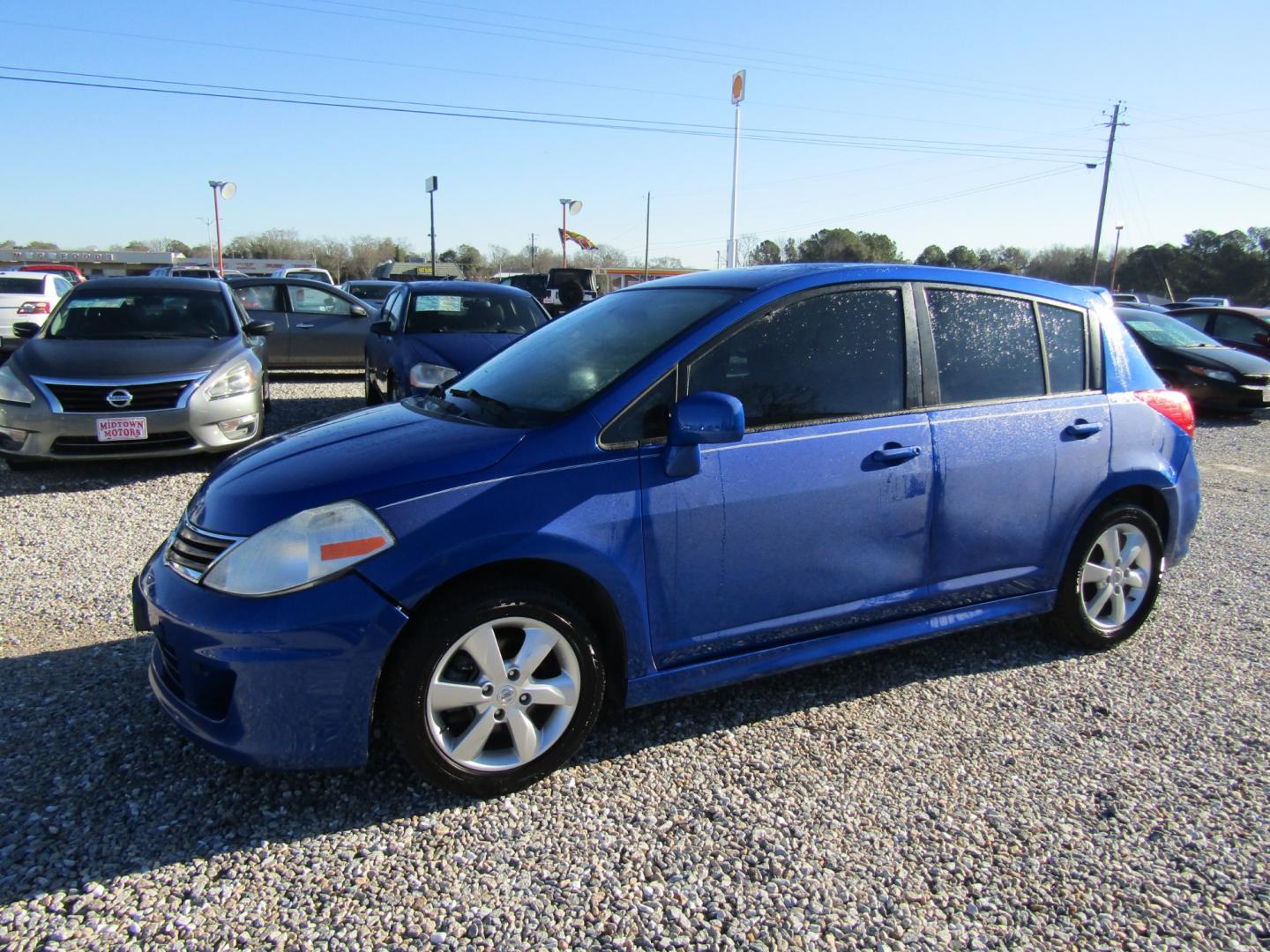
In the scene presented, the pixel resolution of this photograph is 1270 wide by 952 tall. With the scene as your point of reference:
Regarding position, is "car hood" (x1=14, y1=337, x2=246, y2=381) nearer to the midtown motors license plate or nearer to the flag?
the midtown motors license plate

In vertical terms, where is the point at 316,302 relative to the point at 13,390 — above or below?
above

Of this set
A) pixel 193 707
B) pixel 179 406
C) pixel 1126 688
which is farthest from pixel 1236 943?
pixel 179 406

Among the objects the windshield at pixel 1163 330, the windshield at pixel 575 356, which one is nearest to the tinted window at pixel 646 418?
the windshield at pixel 575 356

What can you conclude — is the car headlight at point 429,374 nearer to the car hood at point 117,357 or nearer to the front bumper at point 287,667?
the car hood at point 117,357

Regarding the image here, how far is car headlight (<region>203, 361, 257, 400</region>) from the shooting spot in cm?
664

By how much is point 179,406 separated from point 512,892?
17.8 feet

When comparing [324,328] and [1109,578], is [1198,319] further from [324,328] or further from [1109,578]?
[324,328]

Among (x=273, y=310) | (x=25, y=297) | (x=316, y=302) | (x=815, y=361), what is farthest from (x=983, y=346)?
(x=25, y=297)

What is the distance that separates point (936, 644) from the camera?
3977 millimetres

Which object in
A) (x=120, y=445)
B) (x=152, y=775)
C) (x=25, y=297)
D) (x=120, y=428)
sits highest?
(x=25, y=297)

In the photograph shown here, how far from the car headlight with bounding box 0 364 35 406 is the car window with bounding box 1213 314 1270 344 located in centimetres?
1640

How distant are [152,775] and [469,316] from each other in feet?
21.7

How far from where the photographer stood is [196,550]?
8.63 ft

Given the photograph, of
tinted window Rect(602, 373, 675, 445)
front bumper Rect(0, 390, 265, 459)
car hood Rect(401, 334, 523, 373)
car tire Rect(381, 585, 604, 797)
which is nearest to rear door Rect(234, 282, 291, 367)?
car hood Rect(401, 334, 523, 373)
